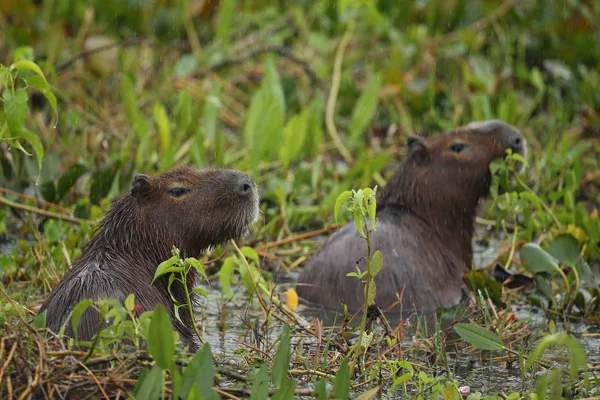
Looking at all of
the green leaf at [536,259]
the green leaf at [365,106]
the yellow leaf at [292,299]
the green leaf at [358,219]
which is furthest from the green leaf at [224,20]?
the green leaf at [358,219]

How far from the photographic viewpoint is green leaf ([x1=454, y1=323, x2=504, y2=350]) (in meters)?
3.96

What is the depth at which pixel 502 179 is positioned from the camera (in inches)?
226

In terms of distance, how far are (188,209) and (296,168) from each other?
10.7ft

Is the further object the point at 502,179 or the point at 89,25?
the point at 89,25

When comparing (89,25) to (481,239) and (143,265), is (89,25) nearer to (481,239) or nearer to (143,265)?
(481,239)

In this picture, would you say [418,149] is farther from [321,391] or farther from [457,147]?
[321,391]

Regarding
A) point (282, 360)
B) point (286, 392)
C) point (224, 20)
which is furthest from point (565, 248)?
point (224, 20)

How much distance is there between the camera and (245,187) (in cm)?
449

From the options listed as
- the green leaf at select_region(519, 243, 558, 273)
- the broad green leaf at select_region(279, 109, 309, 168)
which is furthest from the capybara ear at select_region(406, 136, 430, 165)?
the broad green leaf at select_region(279, 109, 309, 168)

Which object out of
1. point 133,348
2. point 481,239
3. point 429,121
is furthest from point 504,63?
point 133,348

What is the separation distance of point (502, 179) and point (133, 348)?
277cm

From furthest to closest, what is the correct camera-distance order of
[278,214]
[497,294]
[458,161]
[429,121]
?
[429,121] → [278,214] → [458,161] → [497,294]

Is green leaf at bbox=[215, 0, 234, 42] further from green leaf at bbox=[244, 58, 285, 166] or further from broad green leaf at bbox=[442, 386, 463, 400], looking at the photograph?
broad green leaf at bbox=[442, 386, 463, 400]

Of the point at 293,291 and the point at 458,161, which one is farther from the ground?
the point at 458,161
